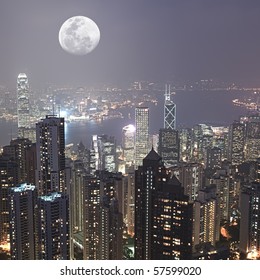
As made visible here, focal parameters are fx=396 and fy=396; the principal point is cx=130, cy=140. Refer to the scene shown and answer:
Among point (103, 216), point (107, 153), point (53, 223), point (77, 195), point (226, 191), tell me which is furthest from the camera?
point (226, 191)

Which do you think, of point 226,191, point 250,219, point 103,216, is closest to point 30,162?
point 103,216

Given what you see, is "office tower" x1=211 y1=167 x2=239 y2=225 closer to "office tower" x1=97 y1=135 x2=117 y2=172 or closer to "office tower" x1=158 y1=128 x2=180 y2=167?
"office tower" x1=158 y1=128 x2=180 y2=167

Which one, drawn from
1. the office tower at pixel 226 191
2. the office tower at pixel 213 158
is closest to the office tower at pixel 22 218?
the office tower at pixel 226 191

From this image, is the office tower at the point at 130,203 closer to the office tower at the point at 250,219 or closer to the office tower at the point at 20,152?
the office tower at the point at 250,219

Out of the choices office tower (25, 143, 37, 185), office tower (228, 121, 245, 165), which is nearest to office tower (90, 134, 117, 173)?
office tower (25, 143, 37, 185)

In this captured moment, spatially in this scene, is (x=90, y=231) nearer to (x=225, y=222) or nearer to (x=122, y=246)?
(x=122, y=246)

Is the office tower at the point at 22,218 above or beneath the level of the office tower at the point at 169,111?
beneath

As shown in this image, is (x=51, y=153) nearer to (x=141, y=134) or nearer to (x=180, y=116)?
(x=141, y=134)
